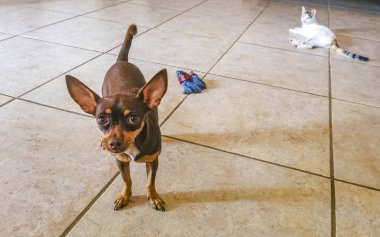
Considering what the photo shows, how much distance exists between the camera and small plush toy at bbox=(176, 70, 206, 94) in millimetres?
2225

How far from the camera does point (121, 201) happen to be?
1.32 m

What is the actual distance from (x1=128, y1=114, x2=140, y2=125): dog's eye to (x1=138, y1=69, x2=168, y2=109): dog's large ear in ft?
0.29

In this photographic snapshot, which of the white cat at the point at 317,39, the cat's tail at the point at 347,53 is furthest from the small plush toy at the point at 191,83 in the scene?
the cat's tail at the point at 347,53

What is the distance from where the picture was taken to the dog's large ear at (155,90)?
1.13 meters

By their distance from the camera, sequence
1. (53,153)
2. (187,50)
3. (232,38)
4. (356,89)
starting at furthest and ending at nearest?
(232,38)
(187,50)
(356,89)
(53,153)

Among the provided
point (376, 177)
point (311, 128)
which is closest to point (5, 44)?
point (311, 128)

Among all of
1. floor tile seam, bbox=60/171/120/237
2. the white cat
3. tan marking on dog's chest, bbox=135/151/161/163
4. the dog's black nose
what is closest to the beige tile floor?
floor tile seam, bbox=60/171/120/237

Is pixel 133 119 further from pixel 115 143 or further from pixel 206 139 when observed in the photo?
pixel 206 139

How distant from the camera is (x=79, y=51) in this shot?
9.12ft

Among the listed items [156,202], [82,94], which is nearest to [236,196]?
[156,202]

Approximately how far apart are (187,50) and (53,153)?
1.70 metres

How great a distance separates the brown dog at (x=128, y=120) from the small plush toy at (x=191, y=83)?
0.87 metres

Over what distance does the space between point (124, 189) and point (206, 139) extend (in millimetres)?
585

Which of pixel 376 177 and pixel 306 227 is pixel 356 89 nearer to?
pixel 376 177
